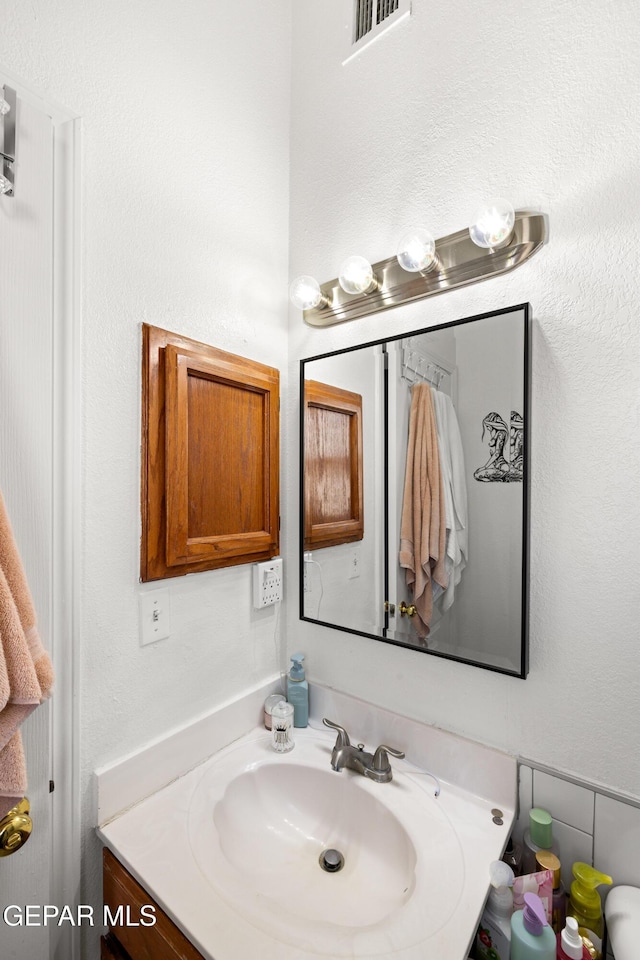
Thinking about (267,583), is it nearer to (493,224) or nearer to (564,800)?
(564,800)

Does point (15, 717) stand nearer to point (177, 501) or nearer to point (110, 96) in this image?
point (177, 501)

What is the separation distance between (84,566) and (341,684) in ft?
2.41

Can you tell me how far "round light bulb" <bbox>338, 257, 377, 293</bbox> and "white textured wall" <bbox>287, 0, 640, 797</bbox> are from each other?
71mm

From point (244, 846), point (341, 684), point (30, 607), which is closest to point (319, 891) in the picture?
point (244, 846)

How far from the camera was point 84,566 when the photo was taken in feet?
2.85

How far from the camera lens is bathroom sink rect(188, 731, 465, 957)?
71 centimetres

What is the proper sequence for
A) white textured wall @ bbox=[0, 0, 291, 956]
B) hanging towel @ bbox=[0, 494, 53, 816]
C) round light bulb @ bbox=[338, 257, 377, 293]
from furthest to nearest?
round light bulb @ bbox=[338, 257, 377, 293] → white textured wall @ bbox=[0, 0, 291, 956] → hanging towel @ bbox=[0, 494, 53, 816]

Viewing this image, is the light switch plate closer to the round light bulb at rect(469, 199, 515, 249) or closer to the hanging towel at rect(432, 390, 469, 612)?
the hanging towel at rect(432, 390, 469, 612)

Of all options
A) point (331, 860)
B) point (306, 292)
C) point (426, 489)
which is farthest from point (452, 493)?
point (331, 860)

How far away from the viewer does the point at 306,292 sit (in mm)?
1183

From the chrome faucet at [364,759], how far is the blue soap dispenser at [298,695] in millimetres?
177

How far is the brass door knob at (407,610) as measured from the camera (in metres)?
1.06

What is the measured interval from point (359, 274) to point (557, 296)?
0.46m

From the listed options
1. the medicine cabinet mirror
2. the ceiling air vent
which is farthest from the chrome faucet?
the ceiling air vent
